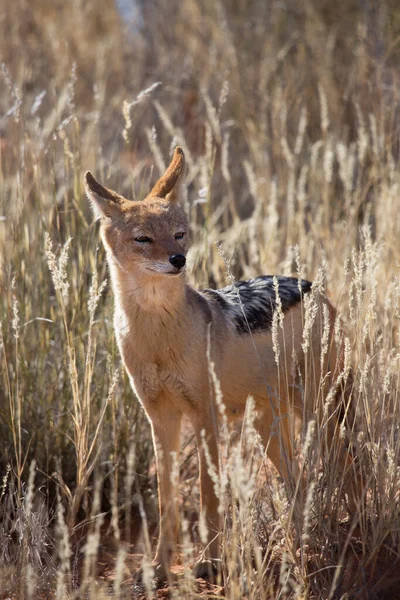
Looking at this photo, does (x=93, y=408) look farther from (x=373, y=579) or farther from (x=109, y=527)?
(x=373, y=579)

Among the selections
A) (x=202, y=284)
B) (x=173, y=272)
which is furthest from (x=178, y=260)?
(x=202, y=284)

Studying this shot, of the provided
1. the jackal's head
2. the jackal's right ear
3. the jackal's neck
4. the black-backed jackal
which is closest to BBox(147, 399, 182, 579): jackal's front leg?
the black-backed jackal

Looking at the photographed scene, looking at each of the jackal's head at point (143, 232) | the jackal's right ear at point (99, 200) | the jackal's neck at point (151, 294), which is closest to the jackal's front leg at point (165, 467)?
the jackal's neck at point (151, 294)

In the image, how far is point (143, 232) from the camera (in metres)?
3.59

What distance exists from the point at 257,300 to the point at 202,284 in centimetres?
74

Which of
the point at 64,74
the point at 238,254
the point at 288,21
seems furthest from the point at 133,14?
the point at 238,254

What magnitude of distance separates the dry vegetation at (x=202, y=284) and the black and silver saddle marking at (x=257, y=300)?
17 cm

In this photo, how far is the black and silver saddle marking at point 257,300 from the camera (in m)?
3.85

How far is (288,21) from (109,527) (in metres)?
7.15

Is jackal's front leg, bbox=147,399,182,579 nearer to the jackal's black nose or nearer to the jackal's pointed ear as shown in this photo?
the jackal's black nose

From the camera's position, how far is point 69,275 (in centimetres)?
442

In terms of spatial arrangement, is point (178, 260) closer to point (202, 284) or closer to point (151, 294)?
point (151, 294)

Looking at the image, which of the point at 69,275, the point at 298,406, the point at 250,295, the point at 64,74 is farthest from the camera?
the point at 64,74

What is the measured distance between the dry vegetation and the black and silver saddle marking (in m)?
0.17
